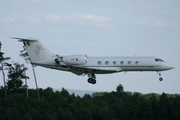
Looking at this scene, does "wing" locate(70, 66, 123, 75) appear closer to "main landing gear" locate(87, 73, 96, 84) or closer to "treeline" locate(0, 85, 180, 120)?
"main landing gear" locate(87, 73, 96, 84)

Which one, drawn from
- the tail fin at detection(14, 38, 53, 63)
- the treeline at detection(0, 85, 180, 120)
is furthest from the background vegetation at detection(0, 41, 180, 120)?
the tail fin at detection(14, 38, 53, 63)

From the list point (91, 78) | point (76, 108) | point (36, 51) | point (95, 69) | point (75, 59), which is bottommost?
point (76, 108)

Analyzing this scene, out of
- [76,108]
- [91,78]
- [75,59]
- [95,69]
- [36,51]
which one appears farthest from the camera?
[76,108]

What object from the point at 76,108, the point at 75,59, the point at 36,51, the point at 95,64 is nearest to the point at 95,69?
the point at 95,64

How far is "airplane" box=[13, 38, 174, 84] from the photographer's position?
58.2m

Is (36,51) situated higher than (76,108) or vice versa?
(36,51)

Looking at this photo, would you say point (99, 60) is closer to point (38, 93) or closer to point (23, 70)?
point (23, 70)

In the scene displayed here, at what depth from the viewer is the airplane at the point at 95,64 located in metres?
58.2

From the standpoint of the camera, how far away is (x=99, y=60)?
5925 centimetres

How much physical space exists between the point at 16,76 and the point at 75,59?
33821 millimetres

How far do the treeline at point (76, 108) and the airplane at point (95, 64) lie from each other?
80.4 feet

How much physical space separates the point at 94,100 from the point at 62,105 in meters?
9.31

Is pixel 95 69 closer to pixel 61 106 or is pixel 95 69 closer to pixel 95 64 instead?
pixel 95 64

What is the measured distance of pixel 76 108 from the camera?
91188 mm
